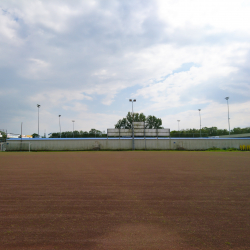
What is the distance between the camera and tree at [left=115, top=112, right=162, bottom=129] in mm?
94438

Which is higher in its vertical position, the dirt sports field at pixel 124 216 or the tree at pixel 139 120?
the tree at pixel 139 120

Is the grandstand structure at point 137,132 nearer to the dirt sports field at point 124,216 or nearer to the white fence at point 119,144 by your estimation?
the white fence at point 119,144

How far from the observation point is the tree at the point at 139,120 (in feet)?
310

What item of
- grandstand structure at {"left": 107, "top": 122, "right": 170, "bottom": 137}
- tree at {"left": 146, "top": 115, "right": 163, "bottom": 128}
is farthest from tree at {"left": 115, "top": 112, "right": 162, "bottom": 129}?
grandstand structure at {"left": 107, "top": 122, "right": 170, "bottom": 137}

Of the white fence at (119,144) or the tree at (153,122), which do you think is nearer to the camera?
the white fence at (119,144)

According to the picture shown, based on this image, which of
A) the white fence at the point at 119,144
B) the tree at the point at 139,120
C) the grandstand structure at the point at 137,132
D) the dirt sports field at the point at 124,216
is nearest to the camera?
the dirt sports field at the point at 124,216

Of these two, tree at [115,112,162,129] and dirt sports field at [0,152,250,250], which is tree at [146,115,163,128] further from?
dirt sports field at [0,152,250,250]

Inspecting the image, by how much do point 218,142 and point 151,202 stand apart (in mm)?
42304

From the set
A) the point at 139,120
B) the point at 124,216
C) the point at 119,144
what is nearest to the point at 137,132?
the point at 119,144

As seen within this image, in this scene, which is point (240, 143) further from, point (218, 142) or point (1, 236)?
point (1, 236)

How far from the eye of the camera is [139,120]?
94812 mm

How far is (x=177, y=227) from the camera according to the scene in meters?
4.27

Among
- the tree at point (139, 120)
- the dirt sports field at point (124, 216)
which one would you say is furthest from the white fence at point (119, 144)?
the tree at point (139, 120)

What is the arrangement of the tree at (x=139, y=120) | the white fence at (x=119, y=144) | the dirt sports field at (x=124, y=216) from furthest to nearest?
the tree at (x=139, y=120) < the white fence at (x=119, y=144) < the dirt sports field at (x=124, y=216)
